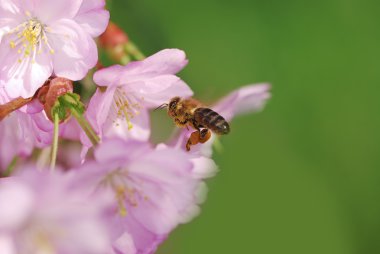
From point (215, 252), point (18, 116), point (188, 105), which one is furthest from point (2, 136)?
point (215, 252)

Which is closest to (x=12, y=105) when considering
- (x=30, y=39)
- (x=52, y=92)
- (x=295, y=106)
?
(x=52, y=92)

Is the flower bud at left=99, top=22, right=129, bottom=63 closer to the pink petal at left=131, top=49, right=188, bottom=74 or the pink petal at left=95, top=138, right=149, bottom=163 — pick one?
the pink petal at left=131, top=49, right=188, bottom=74

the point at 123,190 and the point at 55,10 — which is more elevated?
the point at 55,10

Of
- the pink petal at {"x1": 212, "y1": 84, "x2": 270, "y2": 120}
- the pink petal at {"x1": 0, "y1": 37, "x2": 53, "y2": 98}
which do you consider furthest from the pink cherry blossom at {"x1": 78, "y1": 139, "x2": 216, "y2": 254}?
A: the pink petal at {"x1": 212, "y1": 84, "x2": 270, "y2": 120}

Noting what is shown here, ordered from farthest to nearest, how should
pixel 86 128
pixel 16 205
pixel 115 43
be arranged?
pixel 115 43 < pixel 86 128 < pixel 16 205

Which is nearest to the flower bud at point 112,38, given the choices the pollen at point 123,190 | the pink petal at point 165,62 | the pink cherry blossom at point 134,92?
the pink cherry blossom at point 134,92

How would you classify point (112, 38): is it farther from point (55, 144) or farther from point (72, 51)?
point (55, 144)

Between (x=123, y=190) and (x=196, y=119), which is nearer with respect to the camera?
(x=123, y=190)
